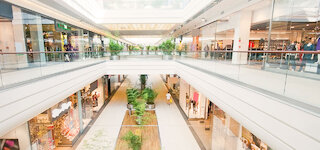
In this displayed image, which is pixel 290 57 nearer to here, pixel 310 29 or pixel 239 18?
pixel 239 18

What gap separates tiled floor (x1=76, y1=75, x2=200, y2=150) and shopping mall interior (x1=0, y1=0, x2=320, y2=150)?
0.24ft

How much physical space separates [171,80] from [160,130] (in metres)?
6.95

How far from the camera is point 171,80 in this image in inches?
594

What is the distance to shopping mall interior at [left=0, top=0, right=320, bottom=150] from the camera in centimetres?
297

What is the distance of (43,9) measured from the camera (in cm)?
759

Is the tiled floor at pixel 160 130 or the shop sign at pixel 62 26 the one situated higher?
the shop sign at pixel 62 26

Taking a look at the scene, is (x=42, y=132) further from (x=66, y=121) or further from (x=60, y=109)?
(x=66, y=121)

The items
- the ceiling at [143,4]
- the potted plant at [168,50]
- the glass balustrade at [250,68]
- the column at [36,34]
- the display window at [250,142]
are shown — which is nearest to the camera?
the glass balustrade at [250,68]

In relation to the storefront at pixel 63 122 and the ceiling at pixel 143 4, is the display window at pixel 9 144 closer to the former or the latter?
the storefront at pixel 63 122

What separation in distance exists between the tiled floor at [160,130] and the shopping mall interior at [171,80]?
73 millimetres

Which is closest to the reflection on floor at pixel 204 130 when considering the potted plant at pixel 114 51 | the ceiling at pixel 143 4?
the potted plant at pixel 114 51

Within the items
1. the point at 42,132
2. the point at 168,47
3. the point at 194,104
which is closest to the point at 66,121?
the point at 42,132

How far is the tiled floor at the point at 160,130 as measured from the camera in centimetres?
728

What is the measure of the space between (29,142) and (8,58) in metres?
3.04
